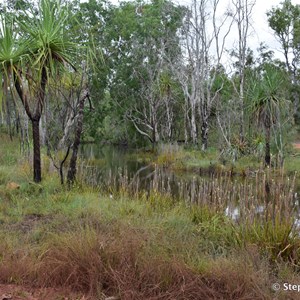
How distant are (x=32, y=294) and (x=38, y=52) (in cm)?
516

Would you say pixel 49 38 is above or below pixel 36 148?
above

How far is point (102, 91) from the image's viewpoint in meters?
28.9

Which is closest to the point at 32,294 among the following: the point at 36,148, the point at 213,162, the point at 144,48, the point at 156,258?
the point at 156,258

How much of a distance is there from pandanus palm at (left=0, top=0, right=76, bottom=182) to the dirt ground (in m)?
4.55

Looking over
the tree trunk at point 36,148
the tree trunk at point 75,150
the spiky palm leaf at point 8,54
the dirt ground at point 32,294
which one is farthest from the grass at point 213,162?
the dirt ground at point 32,294

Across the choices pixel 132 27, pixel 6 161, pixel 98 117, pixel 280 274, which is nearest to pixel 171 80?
pixel 132 27

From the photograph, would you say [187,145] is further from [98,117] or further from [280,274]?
[280,274]

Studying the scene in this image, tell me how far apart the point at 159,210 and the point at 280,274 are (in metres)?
3.12

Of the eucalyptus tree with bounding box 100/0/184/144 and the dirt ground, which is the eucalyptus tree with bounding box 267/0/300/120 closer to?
the eucalyptus tree with bounding box 100/0/184/144

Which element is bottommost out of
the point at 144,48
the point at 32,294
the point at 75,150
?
the point at 32,294

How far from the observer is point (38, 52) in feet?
24.8

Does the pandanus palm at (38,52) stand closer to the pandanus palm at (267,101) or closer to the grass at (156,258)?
the grass at (156,258)

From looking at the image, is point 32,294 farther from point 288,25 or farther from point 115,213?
point 288,25

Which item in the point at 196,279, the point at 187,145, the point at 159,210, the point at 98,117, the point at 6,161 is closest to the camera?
the point at 196,279
